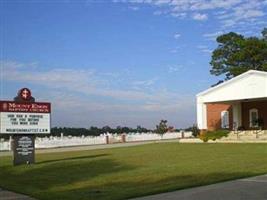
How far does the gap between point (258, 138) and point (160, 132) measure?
25531 mm

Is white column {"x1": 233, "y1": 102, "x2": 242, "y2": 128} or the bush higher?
white column {"x1": 233, "y1": 102, "x2": 242, "y2": 128}

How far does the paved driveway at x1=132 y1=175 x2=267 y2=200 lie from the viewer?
489 inches

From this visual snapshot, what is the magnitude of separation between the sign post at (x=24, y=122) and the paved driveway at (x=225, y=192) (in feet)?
41.4

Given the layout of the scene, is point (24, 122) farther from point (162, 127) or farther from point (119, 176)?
point (162, 127)

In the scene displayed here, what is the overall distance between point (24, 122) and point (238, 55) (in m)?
38.1

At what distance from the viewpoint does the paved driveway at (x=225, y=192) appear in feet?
40.7

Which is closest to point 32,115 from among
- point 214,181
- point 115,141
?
point 214,181

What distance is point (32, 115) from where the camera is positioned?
83.4 ft

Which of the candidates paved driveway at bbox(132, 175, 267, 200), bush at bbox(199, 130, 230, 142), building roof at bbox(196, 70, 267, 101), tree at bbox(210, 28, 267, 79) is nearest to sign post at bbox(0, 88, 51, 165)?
paved driveway at bbox(132, 175, 267, 200)

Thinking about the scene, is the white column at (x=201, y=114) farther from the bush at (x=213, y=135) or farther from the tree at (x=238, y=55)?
the tree at (x=238, y=55)

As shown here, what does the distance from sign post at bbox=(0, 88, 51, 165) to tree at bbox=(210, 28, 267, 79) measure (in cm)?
3651

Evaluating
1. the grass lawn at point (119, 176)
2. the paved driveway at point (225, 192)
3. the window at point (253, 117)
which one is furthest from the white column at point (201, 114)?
the paved driveway at point (225, 192)

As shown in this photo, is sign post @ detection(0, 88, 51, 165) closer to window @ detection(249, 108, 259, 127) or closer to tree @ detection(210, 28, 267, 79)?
window @ detection(249, 108, 259, 127)

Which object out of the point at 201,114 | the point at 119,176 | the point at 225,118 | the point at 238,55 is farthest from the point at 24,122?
the point at 238,55
